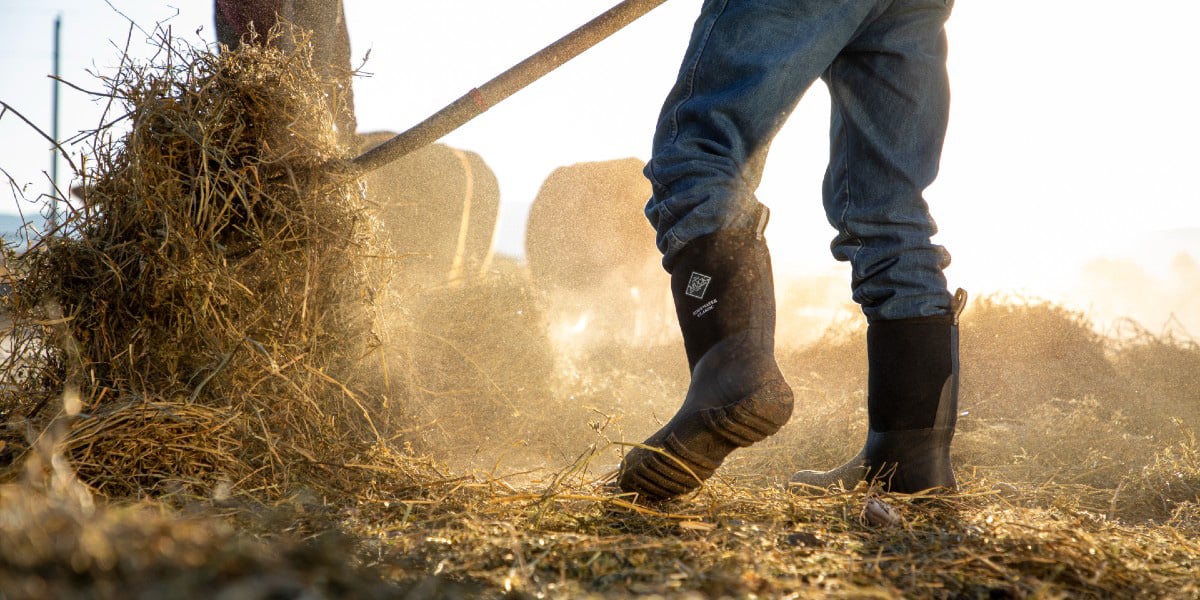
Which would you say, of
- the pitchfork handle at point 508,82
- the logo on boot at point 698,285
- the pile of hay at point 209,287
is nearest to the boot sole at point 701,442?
the logo on boot at point 698,285

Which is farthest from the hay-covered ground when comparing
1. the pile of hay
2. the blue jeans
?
the blue jeans

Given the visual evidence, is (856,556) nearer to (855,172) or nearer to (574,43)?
(855,172)

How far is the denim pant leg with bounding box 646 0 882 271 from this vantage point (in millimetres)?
1201

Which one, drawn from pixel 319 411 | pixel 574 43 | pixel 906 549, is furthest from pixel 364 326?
pixel 906 549

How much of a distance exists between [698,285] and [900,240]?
0.40m

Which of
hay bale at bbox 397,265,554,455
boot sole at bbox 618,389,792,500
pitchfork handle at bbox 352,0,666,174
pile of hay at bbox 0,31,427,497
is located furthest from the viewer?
hay bale at bbox 397,265,554,455

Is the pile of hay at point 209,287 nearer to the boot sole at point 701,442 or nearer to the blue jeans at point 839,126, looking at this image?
the boot sole at point 701,442

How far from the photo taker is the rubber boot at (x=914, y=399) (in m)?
1.35

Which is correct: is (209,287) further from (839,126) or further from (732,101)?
(839,126)

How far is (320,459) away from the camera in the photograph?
4.40 ft

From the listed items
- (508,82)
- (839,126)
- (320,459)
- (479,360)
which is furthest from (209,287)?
(479,360)

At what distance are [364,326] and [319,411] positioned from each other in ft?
0.97

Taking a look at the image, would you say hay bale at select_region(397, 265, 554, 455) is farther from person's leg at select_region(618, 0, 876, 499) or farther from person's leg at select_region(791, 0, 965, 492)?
person's leg at select_region(791, 0, 965, 492)

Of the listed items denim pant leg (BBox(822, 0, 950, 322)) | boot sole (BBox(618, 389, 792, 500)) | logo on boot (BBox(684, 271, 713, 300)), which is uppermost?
denim pant leg (BBox(822, 0, 950, 322))
